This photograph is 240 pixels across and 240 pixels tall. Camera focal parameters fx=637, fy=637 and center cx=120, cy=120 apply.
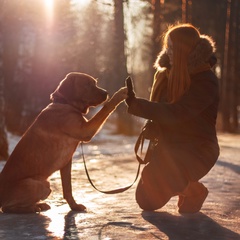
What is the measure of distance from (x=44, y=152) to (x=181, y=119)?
56.0 inches

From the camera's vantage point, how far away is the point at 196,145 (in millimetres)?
6363

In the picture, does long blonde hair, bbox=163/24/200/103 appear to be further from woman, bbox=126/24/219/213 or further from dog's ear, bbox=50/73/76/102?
dog's ear, bbox=50/73/76/102

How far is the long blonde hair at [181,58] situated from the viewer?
6215 millimetres

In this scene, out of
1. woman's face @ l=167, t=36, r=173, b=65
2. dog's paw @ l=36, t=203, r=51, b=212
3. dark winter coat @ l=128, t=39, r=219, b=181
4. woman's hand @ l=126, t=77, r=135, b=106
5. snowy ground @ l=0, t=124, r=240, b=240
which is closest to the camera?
snowy ground @ l=0, t=124, r=240, b=240

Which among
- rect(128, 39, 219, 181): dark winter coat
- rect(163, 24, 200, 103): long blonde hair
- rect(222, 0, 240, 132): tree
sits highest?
rect(163, 24, 200, 103): long blonde hair

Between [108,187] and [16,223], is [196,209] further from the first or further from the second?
[108,187]

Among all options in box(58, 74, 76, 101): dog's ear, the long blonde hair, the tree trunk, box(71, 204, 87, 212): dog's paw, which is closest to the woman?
the long blonde hair

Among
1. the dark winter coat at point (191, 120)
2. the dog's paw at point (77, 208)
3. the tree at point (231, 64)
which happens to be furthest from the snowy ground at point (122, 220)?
the tree at point (231, 64)

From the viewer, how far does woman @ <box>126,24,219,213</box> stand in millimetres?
6113

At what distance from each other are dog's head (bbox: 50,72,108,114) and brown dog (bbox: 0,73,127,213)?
0.04 feet

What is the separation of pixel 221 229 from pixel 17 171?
209cm

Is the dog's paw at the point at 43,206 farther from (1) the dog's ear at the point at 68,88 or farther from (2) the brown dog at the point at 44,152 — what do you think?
(1) the dog's ear at the point at 68,88

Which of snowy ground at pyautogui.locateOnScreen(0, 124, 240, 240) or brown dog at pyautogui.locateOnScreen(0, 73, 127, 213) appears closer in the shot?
snowy ground at pyautogui.locateOnScreen(0, 124, 240, 240)

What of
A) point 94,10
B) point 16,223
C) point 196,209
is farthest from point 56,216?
point 94,10
